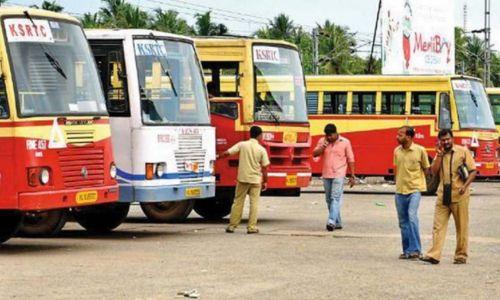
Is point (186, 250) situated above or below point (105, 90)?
below

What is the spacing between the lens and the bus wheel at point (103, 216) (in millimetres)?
21812

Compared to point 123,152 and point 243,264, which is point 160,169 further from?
point 243,264

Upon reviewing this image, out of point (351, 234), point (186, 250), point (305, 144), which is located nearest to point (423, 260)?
point (186, 250)

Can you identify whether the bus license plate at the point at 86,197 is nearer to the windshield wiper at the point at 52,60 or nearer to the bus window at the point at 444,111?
the windshield wiper at the point at 52,60

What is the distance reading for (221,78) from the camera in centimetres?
2475

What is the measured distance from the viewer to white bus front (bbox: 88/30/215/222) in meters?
20.4

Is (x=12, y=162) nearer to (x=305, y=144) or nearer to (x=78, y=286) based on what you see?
(x=78, y=286)

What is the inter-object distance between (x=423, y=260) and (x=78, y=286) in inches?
193

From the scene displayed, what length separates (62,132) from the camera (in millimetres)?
17828

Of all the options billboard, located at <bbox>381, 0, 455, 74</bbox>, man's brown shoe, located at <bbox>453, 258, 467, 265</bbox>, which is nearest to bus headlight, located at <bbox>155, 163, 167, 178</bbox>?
man's brown shoe, located at <bbox>453, 258, 467, 265</bbox>

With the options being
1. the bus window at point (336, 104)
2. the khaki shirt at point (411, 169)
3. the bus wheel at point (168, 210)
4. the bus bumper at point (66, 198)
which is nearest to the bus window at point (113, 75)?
the bus bumper at point (66, 198)

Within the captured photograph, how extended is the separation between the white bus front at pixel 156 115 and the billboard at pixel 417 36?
3439cm

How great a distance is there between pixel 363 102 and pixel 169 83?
16.3m

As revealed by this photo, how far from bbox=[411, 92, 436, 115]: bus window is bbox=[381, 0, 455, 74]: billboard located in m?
19.4
